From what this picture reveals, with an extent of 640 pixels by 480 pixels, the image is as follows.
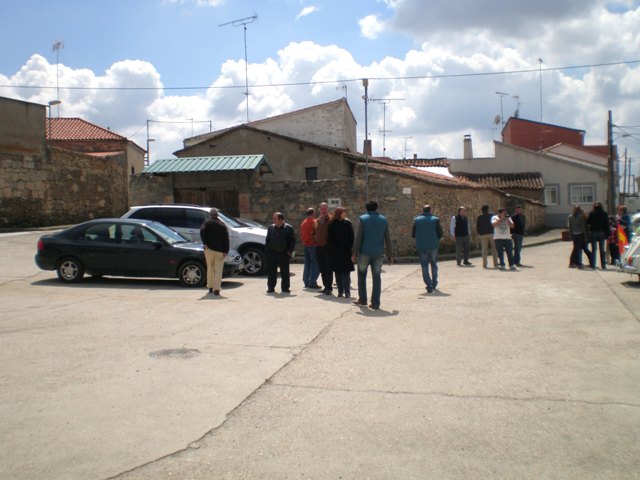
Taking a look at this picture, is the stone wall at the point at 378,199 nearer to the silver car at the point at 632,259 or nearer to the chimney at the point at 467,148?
the silver car at the point at 632,259

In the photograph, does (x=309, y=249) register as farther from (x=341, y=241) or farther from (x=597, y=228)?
(x=597, y=228)

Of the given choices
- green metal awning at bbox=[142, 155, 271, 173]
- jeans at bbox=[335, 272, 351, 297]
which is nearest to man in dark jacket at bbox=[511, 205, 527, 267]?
jeans at bbox=[335, 272, 351, 297]

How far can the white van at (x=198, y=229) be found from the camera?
14711 mm

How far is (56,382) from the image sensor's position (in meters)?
5.29

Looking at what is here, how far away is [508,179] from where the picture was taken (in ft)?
129

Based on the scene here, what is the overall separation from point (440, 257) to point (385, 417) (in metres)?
15.2

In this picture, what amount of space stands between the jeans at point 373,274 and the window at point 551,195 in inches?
1299

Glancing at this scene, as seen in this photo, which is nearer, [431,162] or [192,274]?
[192,274]

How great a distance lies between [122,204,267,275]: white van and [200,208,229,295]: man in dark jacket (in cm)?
320

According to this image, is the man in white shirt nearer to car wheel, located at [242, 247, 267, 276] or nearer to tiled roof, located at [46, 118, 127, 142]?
car wheel, located at [242, 247, 267, 276]

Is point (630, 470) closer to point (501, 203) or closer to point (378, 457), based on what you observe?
point (378, 457)

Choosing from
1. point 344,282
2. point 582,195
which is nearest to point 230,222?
point 344,282

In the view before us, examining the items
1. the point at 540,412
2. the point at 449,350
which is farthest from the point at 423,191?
the point at 540,412

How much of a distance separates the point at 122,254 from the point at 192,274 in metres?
1.56
